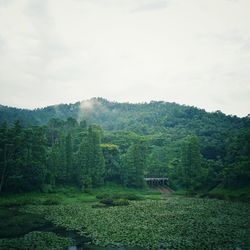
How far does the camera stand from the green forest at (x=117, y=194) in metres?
31.8

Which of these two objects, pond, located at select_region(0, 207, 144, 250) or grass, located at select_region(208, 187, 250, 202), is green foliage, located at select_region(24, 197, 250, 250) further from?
grass, located at select_region(208, 187, 250, 202)

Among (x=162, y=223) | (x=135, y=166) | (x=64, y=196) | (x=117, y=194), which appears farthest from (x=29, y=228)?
(x=135, y=166)

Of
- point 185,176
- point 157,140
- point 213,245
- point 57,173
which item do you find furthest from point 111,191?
point 157,140

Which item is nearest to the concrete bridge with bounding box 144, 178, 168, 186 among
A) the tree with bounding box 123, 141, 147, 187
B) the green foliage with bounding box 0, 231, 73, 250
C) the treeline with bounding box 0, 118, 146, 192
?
the tree with bounding box 123, 141, 147, 187

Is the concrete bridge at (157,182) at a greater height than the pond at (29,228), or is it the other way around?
the concrete bridge at (157,182)

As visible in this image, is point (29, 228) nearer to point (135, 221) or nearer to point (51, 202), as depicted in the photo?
point (135, 221)

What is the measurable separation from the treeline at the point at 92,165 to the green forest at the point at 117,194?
0.18m

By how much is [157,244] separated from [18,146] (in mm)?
36370

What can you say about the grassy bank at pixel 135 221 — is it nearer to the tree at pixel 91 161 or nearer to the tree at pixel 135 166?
the tree at pixel 91 161

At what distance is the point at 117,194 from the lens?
63031mm

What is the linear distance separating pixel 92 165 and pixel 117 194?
1062 centimetres

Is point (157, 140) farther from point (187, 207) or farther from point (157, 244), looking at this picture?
point (157, 244)

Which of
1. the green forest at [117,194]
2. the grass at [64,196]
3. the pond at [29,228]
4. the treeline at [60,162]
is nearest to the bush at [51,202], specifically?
the grass at [64,196]

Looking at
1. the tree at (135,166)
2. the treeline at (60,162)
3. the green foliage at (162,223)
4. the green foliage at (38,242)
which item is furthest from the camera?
the tree at (135,166)
